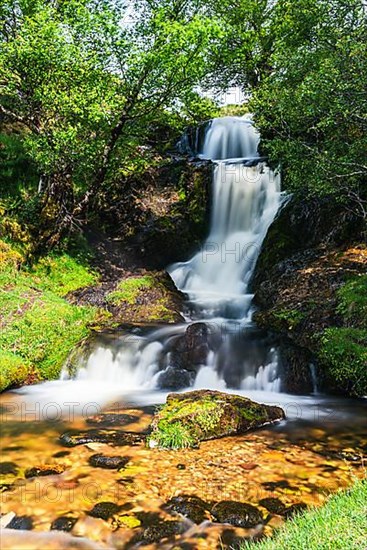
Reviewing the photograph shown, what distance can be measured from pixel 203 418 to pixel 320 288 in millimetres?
5374

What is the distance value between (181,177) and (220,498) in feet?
45.6

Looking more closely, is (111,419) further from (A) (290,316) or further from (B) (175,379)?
(A) (290,316)

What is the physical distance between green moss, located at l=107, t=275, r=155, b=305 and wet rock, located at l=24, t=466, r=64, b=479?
7071 mm

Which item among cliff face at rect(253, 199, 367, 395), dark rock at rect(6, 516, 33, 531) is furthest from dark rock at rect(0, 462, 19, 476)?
cliff face at rect(253, 199, 367, 395)

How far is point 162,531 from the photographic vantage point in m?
3.96

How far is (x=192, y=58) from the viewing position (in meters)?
12.0

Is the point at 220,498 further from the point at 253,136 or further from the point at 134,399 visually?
the point at 253,136

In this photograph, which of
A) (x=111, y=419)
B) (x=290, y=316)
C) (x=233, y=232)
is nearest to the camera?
(x=111, y=419)

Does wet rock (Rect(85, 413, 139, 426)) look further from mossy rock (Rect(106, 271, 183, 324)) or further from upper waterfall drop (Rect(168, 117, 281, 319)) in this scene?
upper waterfall drop (Rect(168, 117, 281, 319))

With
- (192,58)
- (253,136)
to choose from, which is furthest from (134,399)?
(253,136)

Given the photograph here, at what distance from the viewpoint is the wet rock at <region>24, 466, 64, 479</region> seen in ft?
16.4

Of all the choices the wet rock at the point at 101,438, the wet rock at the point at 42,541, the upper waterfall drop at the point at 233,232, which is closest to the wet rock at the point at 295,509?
the wet rock at the point at 42,541

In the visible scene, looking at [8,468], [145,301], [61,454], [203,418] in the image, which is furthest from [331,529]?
[145,301]

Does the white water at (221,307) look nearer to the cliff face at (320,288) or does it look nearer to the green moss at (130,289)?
the cliff face at (320,288)
